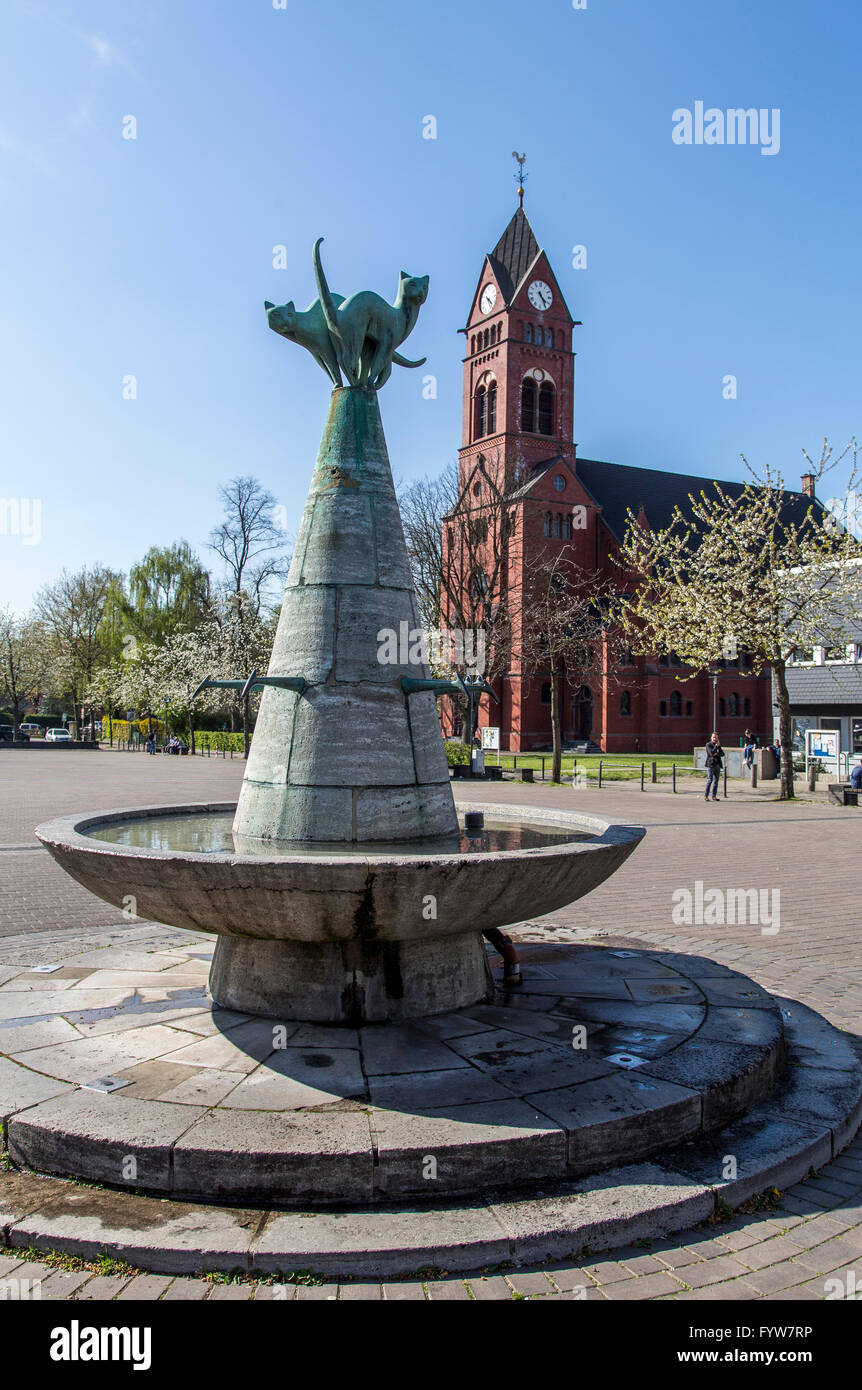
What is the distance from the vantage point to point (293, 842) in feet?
17.8

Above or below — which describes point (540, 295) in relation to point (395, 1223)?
above

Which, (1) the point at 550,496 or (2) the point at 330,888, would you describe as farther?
(1) the point at 550,496

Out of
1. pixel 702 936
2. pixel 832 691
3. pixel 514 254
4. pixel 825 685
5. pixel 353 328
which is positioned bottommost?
pixel 702 936

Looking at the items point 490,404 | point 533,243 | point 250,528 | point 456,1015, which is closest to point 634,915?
point 456,1015

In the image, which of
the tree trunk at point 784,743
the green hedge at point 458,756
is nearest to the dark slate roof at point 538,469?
the green hedge at point 458,756

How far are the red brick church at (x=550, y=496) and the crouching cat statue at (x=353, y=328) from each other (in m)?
45.6

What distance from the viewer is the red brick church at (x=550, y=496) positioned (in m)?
53.5

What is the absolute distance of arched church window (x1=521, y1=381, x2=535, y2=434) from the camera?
5800 cm

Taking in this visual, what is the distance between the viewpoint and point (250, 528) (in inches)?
2072

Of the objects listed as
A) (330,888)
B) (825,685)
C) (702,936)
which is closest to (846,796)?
(825,685)

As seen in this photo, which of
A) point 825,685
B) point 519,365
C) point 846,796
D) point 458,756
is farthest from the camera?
point 519,365

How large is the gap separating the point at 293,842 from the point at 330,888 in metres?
1.31

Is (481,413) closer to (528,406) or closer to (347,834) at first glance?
(528,406)

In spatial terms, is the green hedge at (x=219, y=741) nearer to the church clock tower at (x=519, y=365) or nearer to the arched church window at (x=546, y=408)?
the church clock tower at (x=519, y=365)
